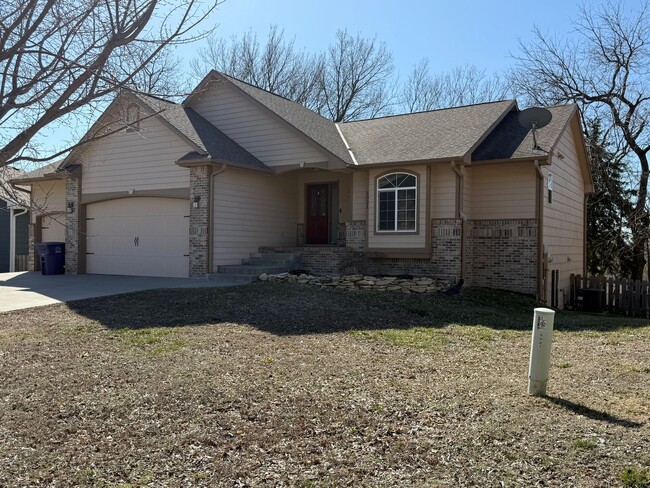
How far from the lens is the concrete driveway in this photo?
1248cm

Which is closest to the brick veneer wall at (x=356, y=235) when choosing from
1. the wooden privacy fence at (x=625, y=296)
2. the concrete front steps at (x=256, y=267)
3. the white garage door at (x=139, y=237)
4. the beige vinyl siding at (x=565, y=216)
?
the concrete front steps at (x=256, y=267)

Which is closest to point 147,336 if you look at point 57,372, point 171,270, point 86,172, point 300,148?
point 57,372

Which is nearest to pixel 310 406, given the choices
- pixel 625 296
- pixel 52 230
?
pixel 625 296

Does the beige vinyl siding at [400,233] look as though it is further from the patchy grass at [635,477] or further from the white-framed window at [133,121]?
the patchy grass at [635,477]

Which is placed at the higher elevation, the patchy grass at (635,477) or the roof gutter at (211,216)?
the roof gutter at (211,216)

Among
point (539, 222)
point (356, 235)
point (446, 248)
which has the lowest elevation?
point (446, 248)

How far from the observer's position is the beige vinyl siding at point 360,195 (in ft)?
54.3

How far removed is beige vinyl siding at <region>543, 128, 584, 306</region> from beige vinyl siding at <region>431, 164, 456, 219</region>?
2.69 m

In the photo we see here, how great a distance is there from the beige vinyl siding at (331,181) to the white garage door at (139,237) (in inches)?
174

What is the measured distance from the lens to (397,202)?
15977mm

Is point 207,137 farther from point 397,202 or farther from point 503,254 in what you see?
point 503,254

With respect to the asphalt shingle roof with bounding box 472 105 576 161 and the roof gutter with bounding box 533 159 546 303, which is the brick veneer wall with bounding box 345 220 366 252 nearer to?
the asphalt shingle roof with bounding box 472 105 576 161

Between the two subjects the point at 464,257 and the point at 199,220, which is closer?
the point at 464,257

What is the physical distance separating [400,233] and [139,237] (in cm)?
788
